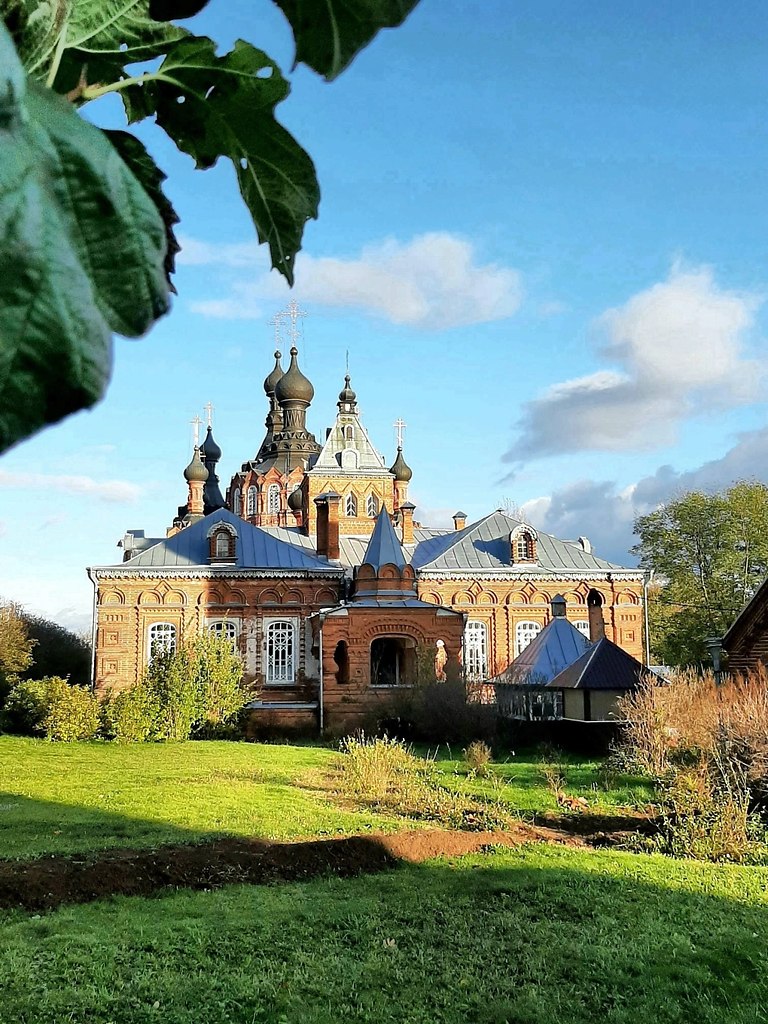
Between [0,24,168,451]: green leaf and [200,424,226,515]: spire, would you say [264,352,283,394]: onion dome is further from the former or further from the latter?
[0,24,168,451]: green leaf

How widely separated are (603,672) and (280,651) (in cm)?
972

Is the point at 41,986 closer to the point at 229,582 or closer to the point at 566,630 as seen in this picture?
the point at 566,630

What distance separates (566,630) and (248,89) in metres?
21.1

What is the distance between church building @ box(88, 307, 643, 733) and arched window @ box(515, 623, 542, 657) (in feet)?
0.13

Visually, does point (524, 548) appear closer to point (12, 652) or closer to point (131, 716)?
point (131, 716)

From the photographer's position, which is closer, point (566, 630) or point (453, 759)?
point (453, 759)

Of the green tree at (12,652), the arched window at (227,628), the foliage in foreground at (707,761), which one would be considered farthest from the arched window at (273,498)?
the foliage in foreground at (707,761)

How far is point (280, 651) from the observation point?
2370cm

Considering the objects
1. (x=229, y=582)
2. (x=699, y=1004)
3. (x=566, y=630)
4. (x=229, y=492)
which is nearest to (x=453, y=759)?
(x=566, y=630)

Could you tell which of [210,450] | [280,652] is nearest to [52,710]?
[280,652]

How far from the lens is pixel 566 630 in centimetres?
2114

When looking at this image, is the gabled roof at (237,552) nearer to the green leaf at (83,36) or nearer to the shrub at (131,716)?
the shrub at (131,716)

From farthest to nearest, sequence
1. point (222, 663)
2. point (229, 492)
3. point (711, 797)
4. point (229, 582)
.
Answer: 1. point (229, 492)
2. point (229, 582)
3. point (222, 663)
4. point (711, 797)

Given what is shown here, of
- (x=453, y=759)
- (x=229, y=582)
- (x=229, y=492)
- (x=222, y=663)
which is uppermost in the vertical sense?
(x=229, y=492)
